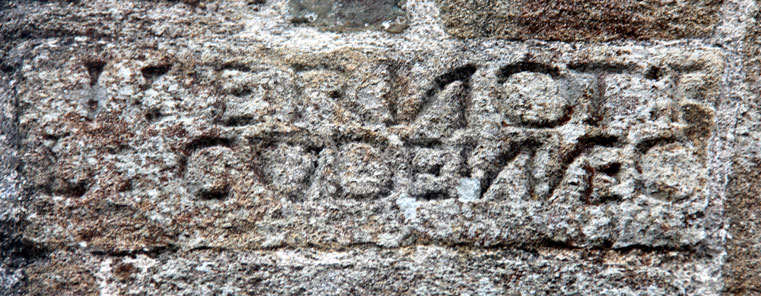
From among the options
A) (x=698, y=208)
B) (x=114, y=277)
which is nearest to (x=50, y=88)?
(x=114, y=277)

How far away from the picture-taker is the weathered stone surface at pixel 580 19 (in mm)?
1010

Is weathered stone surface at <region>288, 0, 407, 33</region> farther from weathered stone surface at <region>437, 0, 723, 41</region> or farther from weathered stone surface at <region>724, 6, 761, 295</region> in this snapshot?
weathered stone surface at <region>724, 6, 761, 295</region>

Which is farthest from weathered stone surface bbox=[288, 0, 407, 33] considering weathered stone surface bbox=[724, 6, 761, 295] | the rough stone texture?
weathered stone surface bbox=[724, 6, 761, 295]

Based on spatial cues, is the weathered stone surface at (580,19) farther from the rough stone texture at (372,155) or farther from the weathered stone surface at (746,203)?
the weathered stone surface at (746,203)

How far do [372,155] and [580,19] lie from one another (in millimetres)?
470

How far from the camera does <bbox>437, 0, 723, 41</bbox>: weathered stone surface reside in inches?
39.8

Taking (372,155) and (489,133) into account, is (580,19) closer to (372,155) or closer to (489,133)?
(489,133)

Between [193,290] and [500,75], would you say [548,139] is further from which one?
[193,290]

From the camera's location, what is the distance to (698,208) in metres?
0.95

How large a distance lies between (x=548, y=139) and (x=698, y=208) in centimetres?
28

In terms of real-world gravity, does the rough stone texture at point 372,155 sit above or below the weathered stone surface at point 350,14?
below

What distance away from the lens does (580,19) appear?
102 centimetres

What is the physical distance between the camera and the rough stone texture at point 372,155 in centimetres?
94

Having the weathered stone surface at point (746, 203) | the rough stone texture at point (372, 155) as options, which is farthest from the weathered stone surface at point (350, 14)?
the weathered stone surface at point (746, 203)
